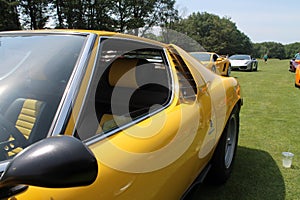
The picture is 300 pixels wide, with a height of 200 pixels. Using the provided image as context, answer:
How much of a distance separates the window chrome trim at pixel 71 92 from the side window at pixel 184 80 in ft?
2.60

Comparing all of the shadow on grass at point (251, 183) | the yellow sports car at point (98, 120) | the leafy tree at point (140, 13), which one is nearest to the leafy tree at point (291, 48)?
the leafy tree at point (140, 13)

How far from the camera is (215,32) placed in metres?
63.7

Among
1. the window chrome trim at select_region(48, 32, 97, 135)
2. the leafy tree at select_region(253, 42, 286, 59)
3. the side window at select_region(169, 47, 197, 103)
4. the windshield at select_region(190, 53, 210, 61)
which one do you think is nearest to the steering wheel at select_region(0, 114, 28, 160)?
the window chrome trim at select_region(48, 32, 97, 135)

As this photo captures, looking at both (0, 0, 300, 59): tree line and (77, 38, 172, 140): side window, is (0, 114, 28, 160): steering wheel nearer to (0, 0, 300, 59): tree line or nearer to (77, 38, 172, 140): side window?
(77, 38, 172, 140): side window

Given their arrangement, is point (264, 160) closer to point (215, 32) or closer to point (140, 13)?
point (140, 13)

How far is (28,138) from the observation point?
1.08 m

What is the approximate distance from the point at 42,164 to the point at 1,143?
44cm

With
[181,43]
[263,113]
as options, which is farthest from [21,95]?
[263,113]

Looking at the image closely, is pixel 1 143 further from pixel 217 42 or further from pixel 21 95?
pixel 217 42

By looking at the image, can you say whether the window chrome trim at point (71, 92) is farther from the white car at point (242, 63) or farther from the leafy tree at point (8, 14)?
the leafy tree at point (8, 14)

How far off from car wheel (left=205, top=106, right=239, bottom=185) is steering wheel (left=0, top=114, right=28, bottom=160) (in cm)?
171

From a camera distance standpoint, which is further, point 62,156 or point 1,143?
point 1,143

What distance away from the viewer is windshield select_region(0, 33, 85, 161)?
1077mm

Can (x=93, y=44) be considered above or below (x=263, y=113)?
above
